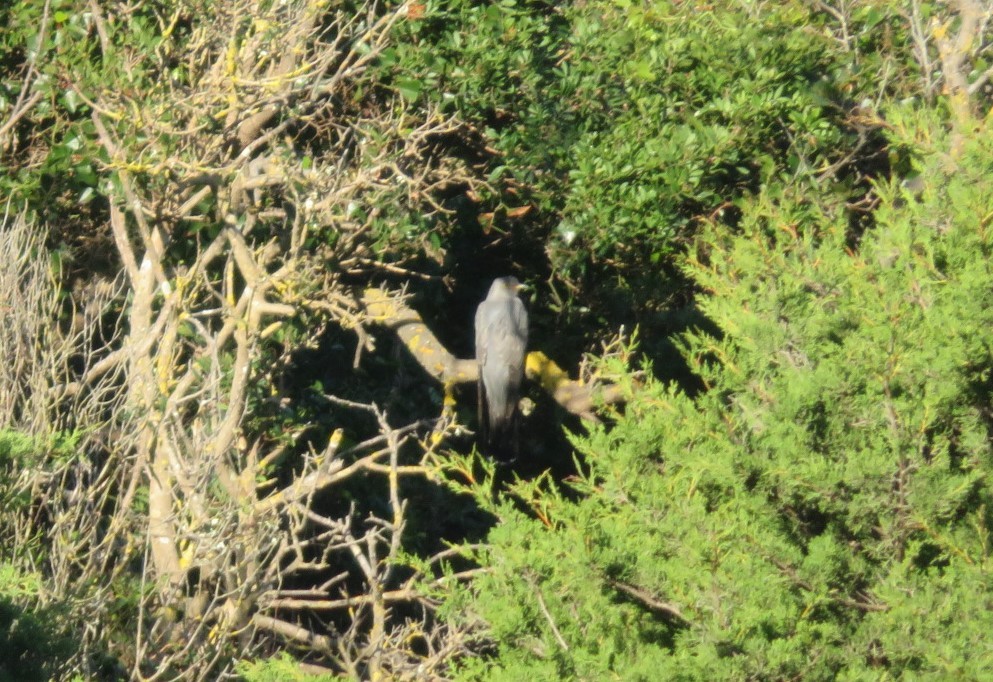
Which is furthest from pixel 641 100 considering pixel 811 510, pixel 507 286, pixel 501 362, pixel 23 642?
pixel 23 642

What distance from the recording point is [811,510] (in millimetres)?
5250

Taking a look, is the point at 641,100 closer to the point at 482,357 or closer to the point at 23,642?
the point at 482,357

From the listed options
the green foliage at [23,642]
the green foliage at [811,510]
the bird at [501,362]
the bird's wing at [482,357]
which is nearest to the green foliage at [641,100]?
the bird at [501,362]

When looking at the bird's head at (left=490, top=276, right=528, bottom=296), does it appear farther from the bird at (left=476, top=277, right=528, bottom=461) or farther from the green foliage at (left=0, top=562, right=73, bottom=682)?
the green foliage at (left=0, top=562, right=73, bottom=682)

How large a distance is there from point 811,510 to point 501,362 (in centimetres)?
355

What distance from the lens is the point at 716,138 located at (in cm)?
741

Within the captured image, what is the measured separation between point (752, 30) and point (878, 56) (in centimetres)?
86

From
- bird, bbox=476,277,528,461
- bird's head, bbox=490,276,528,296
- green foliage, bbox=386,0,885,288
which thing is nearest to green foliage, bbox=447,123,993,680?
green foliage, bbox=386,0,885,288

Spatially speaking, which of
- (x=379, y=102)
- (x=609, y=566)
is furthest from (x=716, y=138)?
(x=609, y=566)

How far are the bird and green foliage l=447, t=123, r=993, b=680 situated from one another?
8.92 ft

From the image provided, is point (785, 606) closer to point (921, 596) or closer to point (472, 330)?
point (921, 596)

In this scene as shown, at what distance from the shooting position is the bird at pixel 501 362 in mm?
8430

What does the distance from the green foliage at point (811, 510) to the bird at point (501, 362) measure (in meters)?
2.72

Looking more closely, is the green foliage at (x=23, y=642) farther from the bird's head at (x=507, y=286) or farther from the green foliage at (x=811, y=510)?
A: the bird's head at (x=507, y=286)
